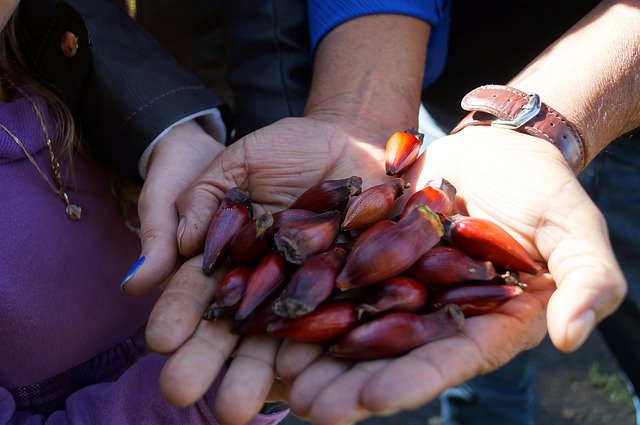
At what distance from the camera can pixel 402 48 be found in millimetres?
1773

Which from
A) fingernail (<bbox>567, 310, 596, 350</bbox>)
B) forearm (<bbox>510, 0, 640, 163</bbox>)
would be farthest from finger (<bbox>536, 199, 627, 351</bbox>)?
forearm (<bbox>510, 0, 640, 163</bbox>)

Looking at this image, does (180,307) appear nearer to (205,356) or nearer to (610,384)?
(205,356)

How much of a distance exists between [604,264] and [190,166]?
868 millimetres

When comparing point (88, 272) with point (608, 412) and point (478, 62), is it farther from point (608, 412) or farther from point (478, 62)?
point (608, 412)

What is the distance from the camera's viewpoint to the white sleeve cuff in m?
1.54

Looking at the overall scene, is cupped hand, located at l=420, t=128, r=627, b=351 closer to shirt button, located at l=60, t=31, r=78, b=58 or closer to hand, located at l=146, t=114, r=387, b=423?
hand, located at l=146, t=114, r=387, b=423

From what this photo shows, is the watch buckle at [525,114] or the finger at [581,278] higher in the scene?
the watch buckle at [525,114]

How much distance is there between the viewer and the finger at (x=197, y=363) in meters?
1.06

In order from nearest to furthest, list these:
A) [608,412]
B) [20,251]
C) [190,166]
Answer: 1. [20,251]
2. [190,166]
3. [608,412]

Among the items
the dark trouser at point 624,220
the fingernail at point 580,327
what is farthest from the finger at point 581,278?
the dark trouser at point 624,220

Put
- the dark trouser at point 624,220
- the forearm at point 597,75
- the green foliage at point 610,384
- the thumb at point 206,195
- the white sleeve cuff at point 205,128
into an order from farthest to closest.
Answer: the green foliage at point 610,384, the dark trouser at point 624,220, the white sleeve cuff at point 205,128, the forearm at point 597,75, the thumb at point 206,195

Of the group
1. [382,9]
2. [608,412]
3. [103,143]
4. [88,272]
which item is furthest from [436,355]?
[608,412]

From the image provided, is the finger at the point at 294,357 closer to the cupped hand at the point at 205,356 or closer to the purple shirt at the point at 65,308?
the cupped hand at the point at 205,356

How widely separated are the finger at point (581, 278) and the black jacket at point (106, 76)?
86 cm
